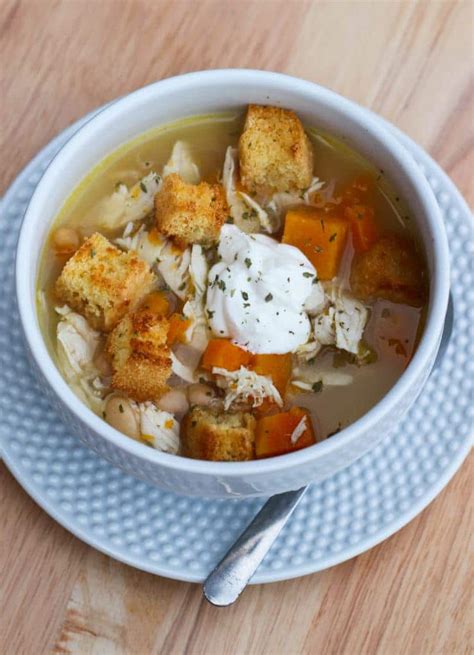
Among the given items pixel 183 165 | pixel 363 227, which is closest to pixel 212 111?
pixel 183 165

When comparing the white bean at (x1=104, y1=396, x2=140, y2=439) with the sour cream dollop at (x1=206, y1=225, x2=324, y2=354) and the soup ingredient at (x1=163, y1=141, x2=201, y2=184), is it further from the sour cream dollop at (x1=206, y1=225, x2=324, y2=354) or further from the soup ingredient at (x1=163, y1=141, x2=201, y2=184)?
the soup ingredient at (x1=163, y1=141, x2=201, y2=184)

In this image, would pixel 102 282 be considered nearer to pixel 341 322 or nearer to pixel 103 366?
pixel 103 366

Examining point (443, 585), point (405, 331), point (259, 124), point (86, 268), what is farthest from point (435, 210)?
point (443, 585)

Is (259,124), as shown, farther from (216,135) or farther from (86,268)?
(86,268)

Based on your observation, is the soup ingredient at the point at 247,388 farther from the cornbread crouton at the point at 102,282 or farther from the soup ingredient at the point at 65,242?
the soup ingredient at the point at 65,242

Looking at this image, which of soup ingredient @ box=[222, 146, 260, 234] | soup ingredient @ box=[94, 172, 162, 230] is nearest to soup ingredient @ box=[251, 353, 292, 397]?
soup ingredient @ box=[222, 146, 260, 234]

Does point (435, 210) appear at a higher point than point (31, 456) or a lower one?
higher
